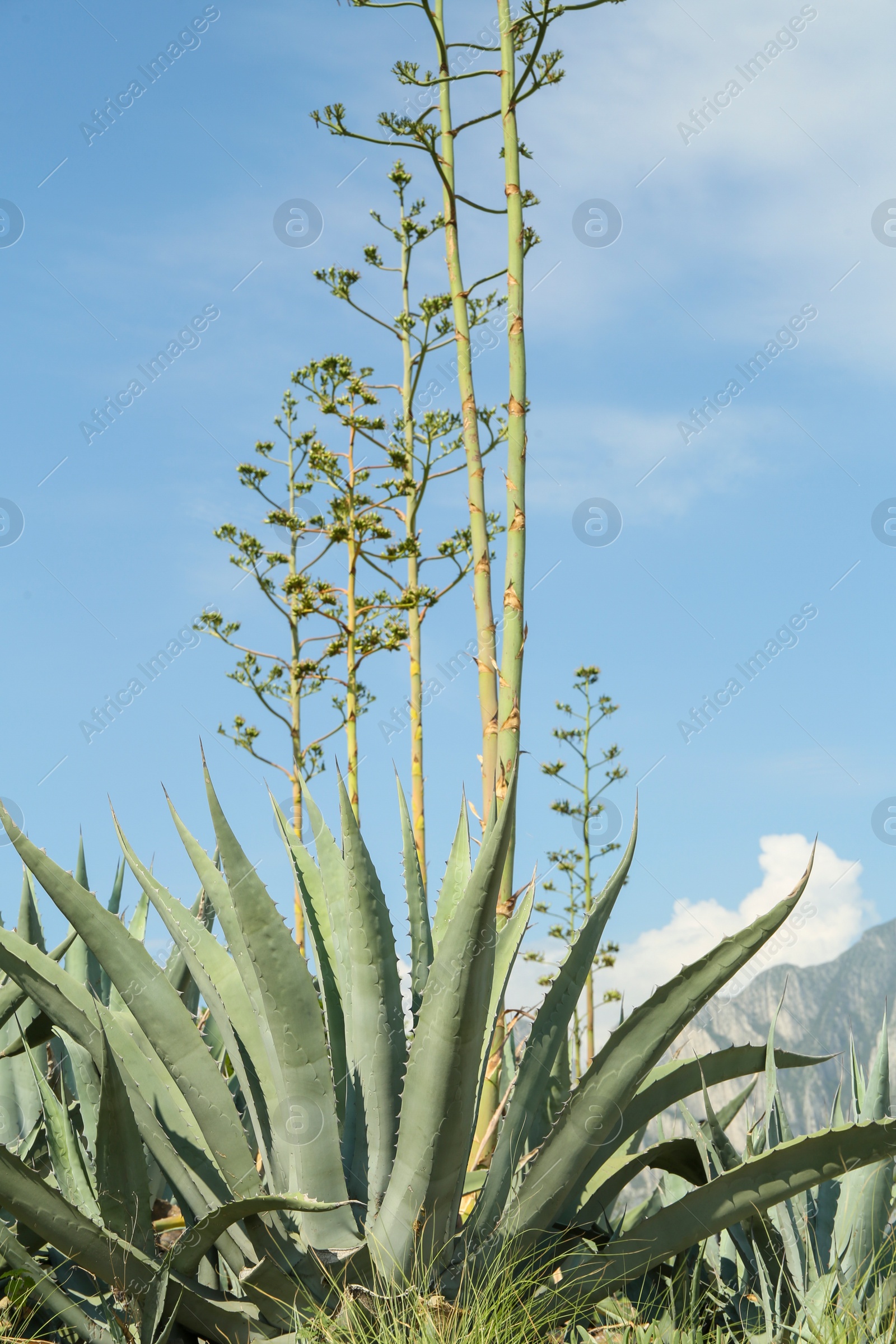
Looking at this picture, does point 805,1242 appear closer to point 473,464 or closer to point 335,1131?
point 335,1131

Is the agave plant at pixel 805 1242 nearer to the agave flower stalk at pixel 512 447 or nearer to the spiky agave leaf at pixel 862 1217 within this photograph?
the spiky agave leaf at pixel 862 1217

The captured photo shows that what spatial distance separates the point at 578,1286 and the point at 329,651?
19.8 ft

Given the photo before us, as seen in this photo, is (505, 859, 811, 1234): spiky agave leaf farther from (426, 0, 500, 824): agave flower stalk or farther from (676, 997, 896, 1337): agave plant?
(426, 0, 500, 824): agave flower stalk

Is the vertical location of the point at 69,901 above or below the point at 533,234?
below

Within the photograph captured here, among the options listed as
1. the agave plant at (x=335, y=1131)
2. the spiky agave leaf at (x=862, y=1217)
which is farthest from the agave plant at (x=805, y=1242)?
the agave plant at (x=335, y=1131)

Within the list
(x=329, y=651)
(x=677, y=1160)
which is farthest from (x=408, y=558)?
(x=677, y=1160)

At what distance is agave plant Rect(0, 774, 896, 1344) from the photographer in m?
1.81

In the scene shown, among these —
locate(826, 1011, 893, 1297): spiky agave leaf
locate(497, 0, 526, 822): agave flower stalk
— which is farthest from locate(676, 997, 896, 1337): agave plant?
locate(497, 0, 526, 822): agave flower stalk

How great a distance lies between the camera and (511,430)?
303 centimetres

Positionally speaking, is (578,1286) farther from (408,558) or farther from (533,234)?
(408,558)

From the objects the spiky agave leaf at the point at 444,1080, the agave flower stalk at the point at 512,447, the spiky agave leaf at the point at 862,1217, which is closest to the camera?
the spiky agave leaf at the point at 444,1080

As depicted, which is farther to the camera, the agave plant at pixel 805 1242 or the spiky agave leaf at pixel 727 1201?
the agave plant at pixel 805 1242

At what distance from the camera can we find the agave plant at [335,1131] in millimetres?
1808

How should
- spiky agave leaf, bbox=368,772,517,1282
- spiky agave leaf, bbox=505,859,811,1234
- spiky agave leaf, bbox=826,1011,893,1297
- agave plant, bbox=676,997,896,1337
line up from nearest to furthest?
spiky agave leaf, bbox=368,772,517,1282, spiky agave leaf, bbox=505,859,811,1234, agave plant, bbox=676,997,896,1337, spiky agave leaf, bbox=826,1011,893,1297
